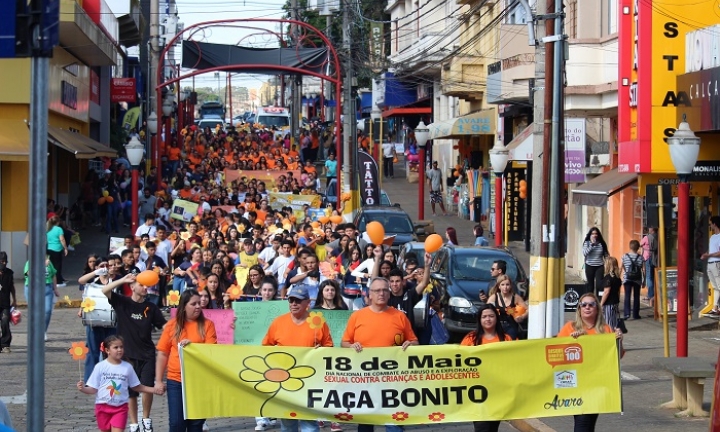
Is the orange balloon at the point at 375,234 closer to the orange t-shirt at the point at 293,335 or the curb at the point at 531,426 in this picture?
the curb at the point at 531,426

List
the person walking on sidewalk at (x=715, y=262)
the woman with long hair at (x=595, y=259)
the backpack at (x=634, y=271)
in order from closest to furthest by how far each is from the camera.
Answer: the person walking on sidewalk at (x=715, y=262), the backpack at (x=634, y=271), the woman with long hair at (x=595, y=259)

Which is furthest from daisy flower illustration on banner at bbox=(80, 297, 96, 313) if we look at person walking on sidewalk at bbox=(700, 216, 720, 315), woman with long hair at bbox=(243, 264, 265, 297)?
person walking on sidewalk at bbox=(700, 216, 720, 315)

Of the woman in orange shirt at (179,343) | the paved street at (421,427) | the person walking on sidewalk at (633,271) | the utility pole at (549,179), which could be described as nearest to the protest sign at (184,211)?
the paved street at (421,427)

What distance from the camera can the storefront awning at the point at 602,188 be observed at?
2289 centimetres

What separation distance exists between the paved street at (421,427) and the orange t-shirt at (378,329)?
1.77m

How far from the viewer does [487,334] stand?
34.2 ft

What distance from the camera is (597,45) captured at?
25688 millimetres

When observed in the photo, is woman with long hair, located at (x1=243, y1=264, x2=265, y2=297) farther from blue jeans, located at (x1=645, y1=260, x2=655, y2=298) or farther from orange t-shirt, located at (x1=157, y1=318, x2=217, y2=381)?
blue jeans, located at (x1=645, y1=260, x2=655, y2=298)

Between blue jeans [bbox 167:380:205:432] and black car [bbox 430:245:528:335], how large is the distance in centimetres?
829

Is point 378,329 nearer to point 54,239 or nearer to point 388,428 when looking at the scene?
point 388,428

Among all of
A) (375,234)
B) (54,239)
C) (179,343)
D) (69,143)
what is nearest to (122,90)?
(69,143)

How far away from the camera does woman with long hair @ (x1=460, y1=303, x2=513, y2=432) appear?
10336 millimetres

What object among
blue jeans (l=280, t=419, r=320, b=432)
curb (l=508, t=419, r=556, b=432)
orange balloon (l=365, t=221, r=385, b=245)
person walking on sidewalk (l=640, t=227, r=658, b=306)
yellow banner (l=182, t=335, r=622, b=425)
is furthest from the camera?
person walking on sidewalk (l=640, t=227, r=658, b=306)

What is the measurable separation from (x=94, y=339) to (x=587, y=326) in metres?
5.87
